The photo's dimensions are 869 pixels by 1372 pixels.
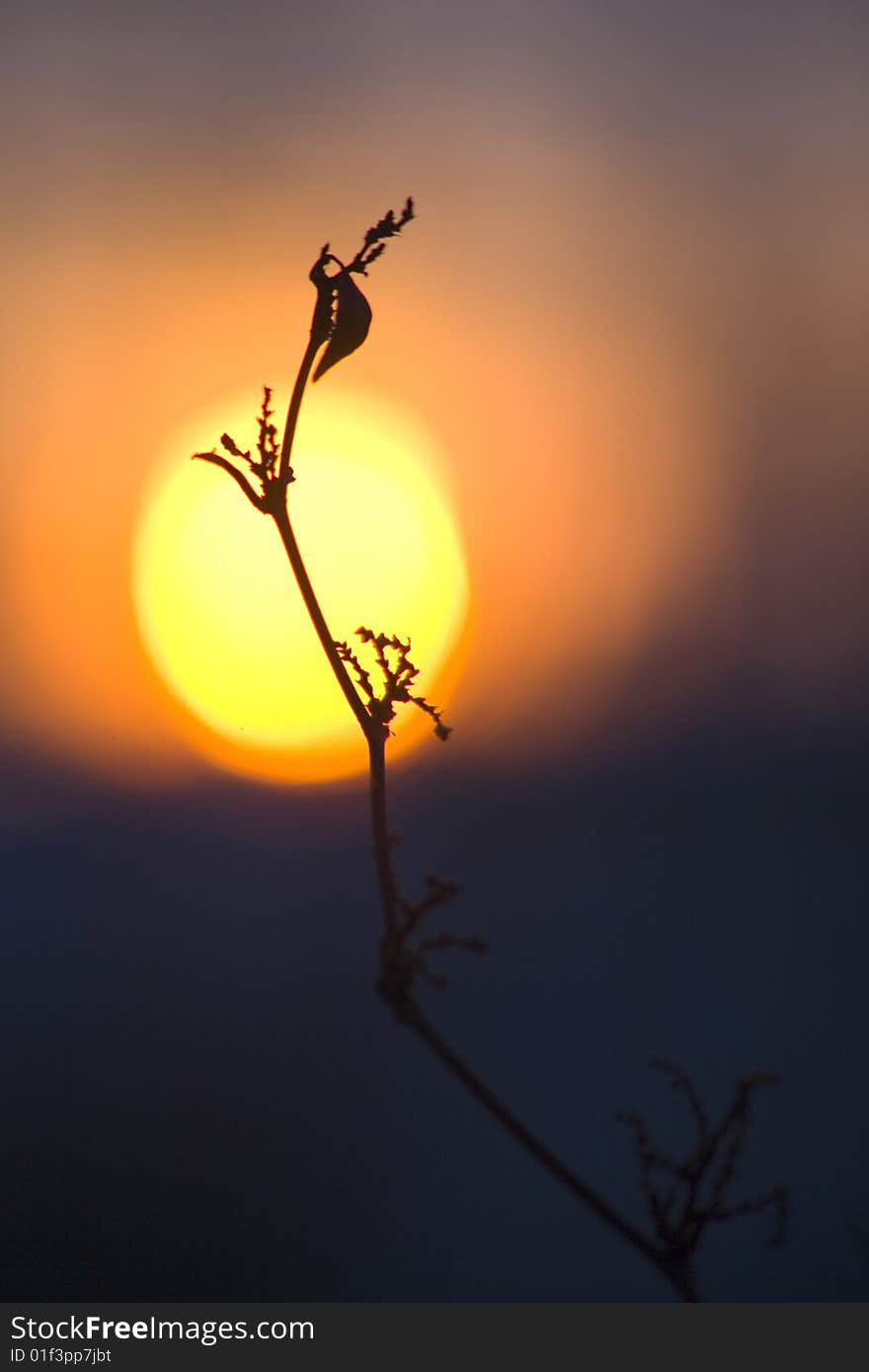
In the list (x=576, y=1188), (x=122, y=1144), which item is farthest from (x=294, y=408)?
(x=122, y=1144)

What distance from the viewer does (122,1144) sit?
201 inches

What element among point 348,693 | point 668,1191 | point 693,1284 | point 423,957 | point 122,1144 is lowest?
point 693,1284

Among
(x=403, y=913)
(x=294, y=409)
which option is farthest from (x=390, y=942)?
(x=294, y=409)

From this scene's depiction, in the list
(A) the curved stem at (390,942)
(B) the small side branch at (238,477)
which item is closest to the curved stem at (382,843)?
(A) the curved stem at (390,942)

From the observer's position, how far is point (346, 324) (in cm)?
132

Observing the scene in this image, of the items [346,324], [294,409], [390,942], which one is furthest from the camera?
[346,324]

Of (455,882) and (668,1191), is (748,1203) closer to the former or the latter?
(668,1191)

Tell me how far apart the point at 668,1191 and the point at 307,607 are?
2.57ft

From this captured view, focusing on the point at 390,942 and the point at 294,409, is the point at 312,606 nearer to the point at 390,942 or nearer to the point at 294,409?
the point at 294,409

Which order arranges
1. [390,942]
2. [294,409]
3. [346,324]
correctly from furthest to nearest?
[346,324], [294,409], [390,942]

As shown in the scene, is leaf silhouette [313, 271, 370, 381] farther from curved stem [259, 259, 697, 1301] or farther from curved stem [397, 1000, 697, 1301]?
curved stem [397, 1000, 697, 1301]

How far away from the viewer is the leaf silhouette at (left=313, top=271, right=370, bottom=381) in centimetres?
131

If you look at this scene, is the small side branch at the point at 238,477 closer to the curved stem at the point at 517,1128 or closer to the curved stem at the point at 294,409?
the curved stem at the point at 294,409

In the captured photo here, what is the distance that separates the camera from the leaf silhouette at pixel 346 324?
1.31 m
